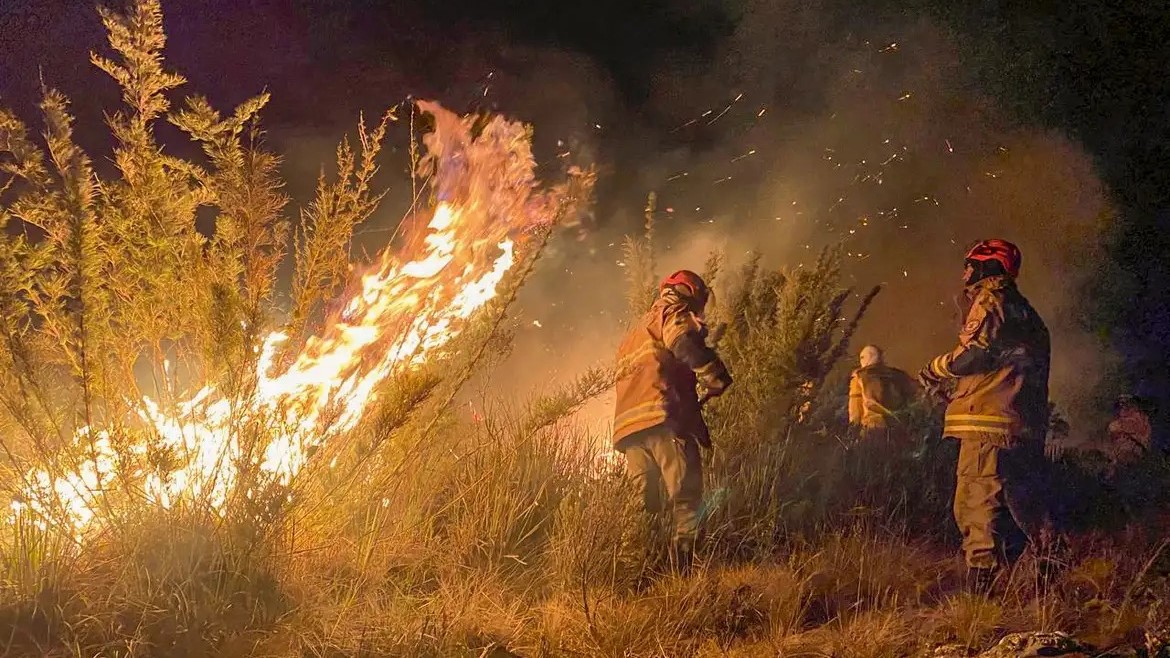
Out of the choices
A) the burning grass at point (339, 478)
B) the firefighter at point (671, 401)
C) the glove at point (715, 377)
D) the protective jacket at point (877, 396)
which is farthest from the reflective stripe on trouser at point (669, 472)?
the protective jacket at point (877, 396)

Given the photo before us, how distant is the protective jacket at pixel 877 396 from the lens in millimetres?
8094

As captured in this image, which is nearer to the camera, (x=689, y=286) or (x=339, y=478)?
(x=339, y=478)

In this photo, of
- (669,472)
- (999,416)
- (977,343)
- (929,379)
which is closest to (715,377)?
(669,472)

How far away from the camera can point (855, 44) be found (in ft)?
42.2

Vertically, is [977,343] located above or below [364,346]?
above

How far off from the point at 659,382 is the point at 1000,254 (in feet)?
6.72

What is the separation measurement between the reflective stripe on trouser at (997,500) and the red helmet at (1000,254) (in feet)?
3.22

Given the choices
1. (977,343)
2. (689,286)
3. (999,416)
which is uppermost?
(689,286)

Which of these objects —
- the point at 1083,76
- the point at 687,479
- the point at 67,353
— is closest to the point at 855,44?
the point at 1083,76

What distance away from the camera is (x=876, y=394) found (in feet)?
27.4

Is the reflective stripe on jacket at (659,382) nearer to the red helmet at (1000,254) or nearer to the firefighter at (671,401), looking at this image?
the firefighter at (671,401)

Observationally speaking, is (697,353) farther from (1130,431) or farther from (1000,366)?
(1130,431)

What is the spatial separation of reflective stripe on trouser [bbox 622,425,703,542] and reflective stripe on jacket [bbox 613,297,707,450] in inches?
2.7

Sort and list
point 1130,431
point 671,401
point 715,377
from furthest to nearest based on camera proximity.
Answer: point 1130,431
point 671,401
point 715,377
